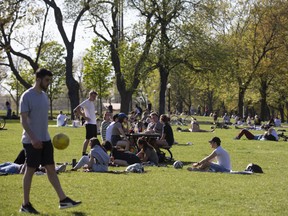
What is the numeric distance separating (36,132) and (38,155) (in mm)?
332

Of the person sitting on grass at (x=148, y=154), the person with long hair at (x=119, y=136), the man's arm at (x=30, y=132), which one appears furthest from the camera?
the person with long hair at (x=119, y=136)

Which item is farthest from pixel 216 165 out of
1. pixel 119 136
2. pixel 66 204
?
pixel 66 204

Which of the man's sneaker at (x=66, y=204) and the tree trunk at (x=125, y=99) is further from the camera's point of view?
the tree trunk at (x=125, y=99)

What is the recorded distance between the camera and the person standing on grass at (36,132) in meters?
8.23

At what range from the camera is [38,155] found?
8359mm

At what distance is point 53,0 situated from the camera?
45875 mm

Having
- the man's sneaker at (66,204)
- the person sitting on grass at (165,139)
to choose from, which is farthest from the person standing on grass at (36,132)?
the person sitting on grass at (165,139)

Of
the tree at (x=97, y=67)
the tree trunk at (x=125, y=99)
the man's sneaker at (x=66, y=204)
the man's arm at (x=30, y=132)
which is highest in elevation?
the tree at (x=97, y=67)

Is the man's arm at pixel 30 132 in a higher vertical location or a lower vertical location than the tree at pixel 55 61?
lower

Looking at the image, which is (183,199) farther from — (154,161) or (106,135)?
(106,135)

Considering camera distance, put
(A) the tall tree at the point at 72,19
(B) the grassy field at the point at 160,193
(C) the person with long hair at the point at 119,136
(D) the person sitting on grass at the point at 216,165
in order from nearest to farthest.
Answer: (B) the grassy field at the point at 160,193 < (D) the person sitting on grass at the point at 216,165 < (C) the person with long hair at the point at 119,136 < (A) the tall tree at the point at 72,19

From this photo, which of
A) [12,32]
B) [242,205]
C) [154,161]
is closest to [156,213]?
[242,205]

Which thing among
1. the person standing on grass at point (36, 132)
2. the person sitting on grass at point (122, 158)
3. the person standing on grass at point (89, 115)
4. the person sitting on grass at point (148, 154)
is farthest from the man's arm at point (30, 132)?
the person standing on grass at point (89, 115)

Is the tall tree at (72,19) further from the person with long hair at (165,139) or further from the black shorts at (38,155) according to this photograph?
the black shorts at (38,155)
